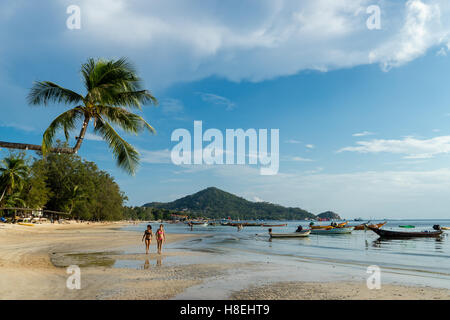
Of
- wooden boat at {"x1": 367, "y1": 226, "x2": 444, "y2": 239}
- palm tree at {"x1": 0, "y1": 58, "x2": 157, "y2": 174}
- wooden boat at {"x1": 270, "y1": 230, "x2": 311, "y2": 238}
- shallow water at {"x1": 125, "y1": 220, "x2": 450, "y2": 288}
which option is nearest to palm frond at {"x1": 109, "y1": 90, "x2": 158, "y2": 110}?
palm tree at {"x1": 0, "y1": 58, "x2": 157, "y2": 174}

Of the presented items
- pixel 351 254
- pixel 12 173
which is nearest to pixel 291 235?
pixel 351 254

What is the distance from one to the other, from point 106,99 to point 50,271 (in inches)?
307

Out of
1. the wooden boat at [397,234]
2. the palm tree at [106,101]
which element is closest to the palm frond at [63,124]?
the palm tree at [106,101]

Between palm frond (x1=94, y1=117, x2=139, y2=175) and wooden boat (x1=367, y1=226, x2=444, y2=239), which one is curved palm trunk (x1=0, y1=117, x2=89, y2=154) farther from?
wooden boat (x1=367, y1=226, x2=444, y2=239)

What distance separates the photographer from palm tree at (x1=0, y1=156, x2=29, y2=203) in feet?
152

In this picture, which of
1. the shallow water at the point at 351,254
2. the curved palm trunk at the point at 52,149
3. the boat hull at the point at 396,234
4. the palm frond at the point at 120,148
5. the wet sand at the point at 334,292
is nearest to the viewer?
the wet sand at the point at 334,292

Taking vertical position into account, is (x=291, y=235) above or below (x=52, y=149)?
below

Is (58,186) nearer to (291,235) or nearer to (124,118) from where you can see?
(291,235)

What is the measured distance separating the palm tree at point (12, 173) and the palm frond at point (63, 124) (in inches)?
1609

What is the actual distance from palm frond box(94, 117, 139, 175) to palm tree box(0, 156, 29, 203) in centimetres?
4166

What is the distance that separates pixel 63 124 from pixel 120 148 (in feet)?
9.17

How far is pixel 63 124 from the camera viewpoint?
14.1 meters

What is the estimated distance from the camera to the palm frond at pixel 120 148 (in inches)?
573

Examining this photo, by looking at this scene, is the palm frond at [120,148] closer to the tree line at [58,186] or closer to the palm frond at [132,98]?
the palm frond at [132,98]
